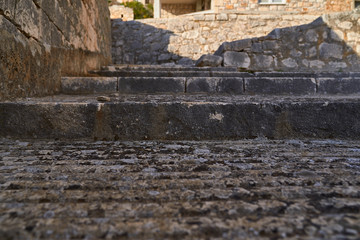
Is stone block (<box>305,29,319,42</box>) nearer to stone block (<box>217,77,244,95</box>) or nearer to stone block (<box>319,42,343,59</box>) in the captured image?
stone block (<box>319,42,343,59</box>)

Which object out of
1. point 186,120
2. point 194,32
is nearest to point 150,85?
point 186,120

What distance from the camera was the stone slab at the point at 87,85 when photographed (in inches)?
102

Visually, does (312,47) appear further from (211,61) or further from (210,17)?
(210,17)

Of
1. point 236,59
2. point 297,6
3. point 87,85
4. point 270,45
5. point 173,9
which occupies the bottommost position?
point 87,85

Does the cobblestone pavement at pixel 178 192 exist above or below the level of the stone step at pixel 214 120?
below

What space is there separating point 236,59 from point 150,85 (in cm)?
263

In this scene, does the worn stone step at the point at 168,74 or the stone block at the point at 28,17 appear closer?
the stone block at the point at 28,17

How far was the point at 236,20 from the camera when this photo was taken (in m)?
7.61

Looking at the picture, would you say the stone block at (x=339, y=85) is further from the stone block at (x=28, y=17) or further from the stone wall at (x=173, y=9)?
the stone wall at (x=173, y=9)

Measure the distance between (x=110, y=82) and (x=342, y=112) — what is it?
2330 mm

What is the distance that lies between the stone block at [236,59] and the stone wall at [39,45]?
9.11 feet

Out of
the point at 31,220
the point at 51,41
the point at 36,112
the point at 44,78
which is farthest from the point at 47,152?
the point at 51,41

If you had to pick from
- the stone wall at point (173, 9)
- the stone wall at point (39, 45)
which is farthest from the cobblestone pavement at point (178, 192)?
the stone wall at point (173, 9)

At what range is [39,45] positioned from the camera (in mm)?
2070
